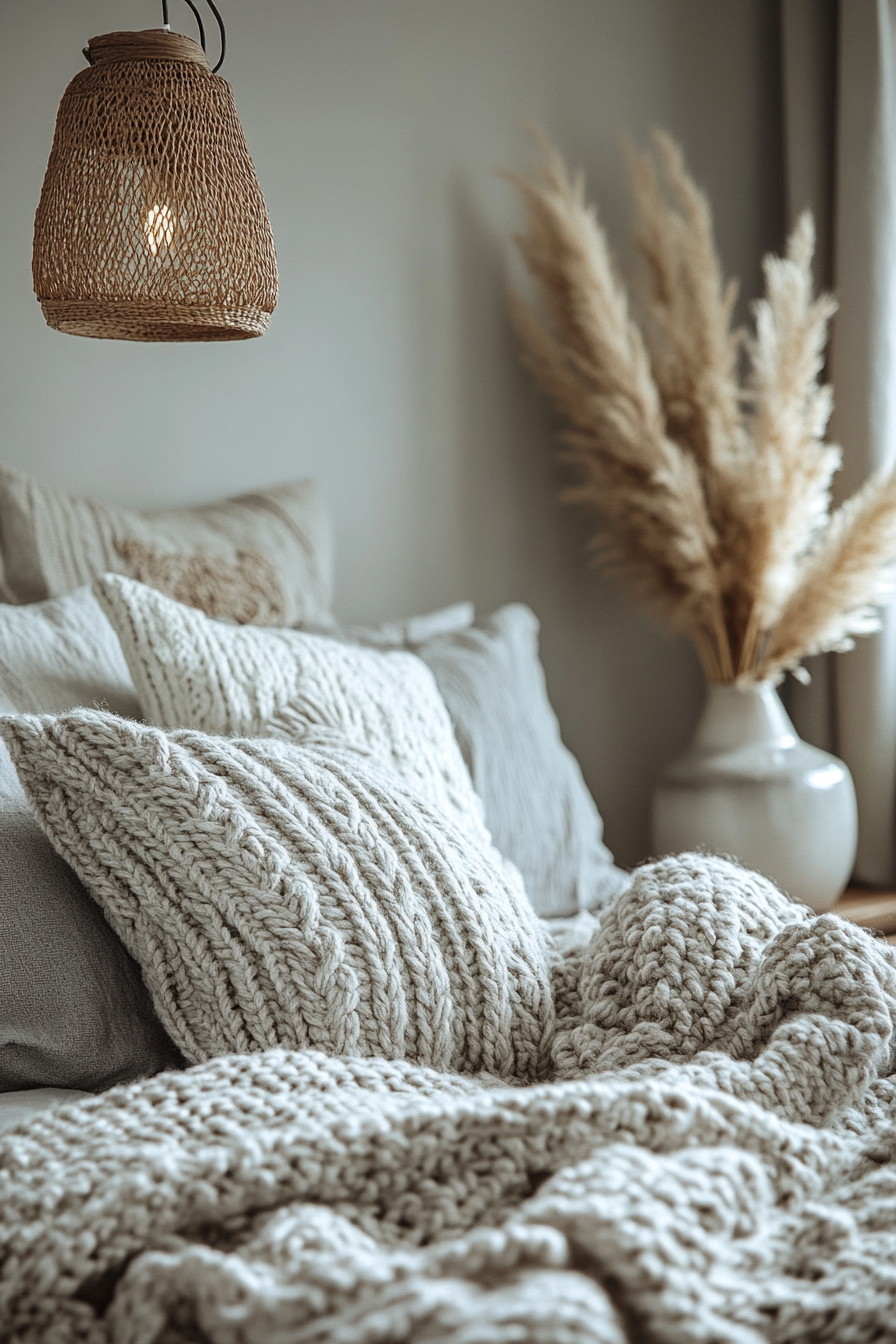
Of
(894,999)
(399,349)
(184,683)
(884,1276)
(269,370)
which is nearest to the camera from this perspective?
(884,1276)

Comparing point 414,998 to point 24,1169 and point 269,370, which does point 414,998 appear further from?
point 269,370

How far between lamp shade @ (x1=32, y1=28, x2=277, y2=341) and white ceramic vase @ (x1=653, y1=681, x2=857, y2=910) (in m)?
1.16

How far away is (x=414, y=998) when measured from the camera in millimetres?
868

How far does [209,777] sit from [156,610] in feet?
1.13

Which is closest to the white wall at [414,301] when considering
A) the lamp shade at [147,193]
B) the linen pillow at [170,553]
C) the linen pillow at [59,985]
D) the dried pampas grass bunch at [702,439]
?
the dried pampas grass bunch at [702,439]

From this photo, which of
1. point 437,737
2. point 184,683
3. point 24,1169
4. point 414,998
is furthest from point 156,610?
point 24,1169

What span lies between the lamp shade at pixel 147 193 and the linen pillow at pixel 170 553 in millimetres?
365

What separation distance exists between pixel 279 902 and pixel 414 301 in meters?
1.46

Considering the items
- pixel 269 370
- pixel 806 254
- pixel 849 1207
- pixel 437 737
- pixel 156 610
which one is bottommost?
pixel 849 1207

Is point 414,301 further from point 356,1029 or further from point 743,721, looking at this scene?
point 356,1029

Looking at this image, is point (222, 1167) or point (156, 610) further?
point (156, 610)

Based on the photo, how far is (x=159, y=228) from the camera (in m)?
1.09

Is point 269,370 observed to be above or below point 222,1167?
above

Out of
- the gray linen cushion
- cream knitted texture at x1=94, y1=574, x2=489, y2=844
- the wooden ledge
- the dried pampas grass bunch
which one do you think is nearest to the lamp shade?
cream knitted texture at x1=94, y1=574, x2=489, y2=844
